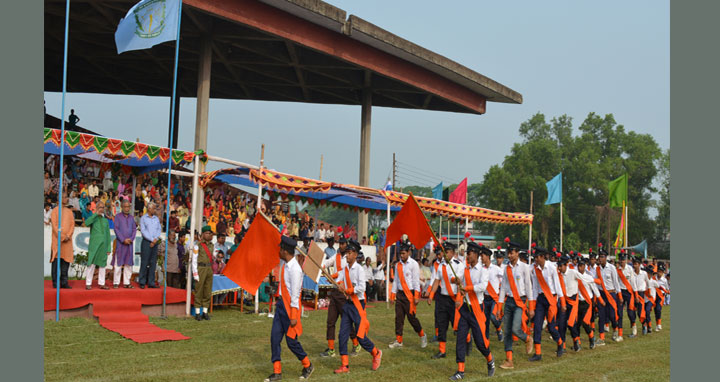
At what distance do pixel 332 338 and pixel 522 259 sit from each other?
3.61m

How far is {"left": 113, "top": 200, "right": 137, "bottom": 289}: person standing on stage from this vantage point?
1299 cm

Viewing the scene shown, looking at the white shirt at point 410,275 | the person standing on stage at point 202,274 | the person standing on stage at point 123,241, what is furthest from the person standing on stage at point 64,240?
the white shirt at point 410,275

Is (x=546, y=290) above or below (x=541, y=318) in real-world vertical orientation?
above

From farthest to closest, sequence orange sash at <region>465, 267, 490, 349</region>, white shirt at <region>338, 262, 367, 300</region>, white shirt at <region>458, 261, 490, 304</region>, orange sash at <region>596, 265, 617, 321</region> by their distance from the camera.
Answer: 1. orange sash at <region>596, 265, 617, 321</region>
2. white shirt at <region>338, 262, 367, 300</region>
3. white shirt at <region>458, 261, 490, 304</region>
4. orange sash at <region>465, 267, 490, 349</region>

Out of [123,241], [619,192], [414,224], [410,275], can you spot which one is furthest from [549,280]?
[619,192]

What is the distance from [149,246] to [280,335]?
660 cm

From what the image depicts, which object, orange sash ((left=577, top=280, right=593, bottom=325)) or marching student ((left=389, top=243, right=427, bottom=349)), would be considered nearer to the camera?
marching student ((left=389, top=243, right=427, bottom=349))

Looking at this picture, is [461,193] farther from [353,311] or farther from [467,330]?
[467,330]

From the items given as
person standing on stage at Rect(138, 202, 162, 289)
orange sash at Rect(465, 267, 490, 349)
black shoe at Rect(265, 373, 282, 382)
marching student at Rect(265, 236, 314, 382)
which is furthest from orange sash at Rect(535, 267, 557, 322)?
person standing on stage at Rect(138, 202, 162, 289)

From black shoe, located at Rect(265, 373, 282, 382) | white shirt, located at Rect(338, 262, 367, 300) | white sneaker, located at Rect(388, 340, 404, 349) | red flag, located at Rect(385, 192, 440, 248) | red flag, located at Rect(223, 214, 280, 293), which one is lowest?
white sneaker, located at Rect(388, 340, 404, 349)

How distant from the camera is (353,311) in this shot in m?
9.52

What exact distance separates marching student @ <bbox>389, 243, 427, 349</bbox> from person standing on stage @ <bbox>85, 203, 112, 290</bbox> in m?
6.14

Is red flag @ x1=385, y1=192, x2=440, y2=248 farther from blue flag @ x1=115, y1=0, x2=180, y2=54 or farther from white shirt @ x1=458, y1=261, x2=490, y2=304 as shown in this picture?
blue flag @ x1=115, y1=0, x2=180, y2=54

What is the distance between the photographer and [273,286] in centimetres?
1546
